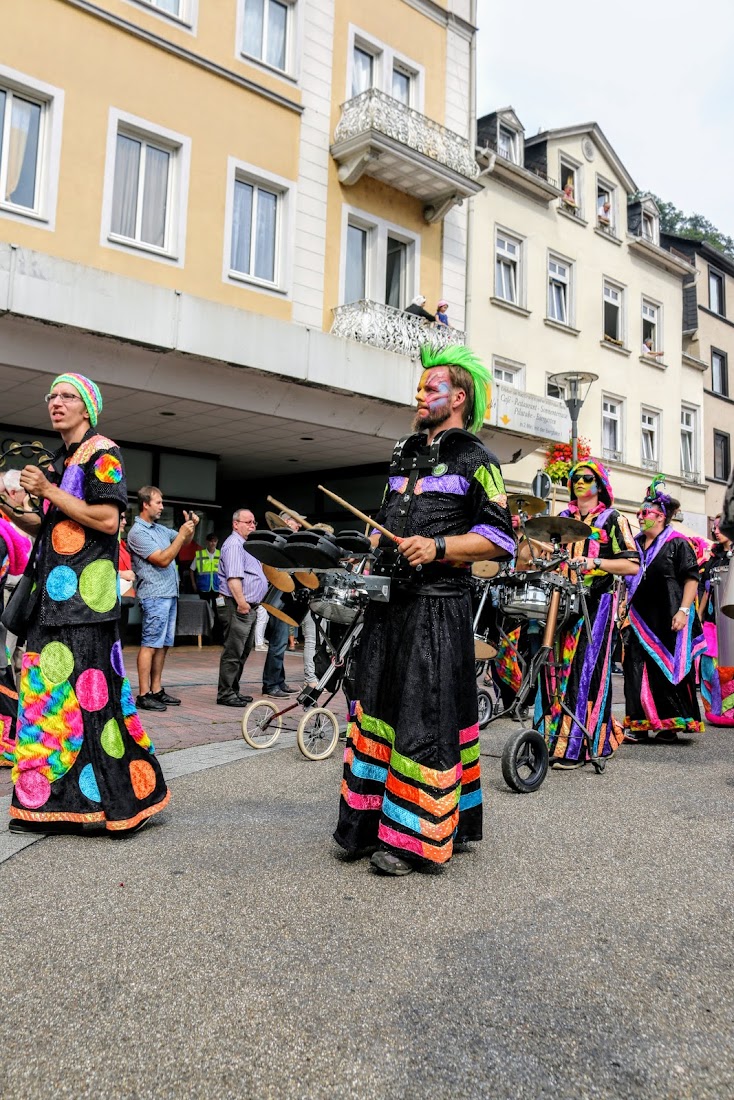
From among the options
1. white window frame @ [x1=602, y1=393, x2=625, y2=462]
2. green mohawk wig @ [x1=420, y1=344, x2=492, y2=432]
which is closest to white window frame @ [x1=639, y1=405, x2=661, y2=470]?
white window frame @ [x1=602, y1=393, x2=625, y2=462]

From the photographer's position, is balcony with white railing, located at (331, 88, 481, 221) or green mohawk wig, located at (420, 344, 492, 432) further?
balcony with white railing, located at (331, 88, 481, 221)

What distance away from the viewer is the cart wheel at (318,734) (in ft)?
19.4

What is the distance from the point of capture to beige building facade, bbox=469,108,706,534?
68.8 feet

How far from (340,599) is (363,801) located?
1.99 m

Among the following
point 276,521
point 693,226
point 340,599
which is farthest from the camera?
point 693,226

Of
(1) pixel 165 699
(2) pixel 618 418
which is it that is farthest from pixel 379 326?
(2) pixel 618 418

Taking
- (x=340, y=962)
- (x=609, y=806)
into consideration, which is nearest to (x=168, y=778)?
(x=609, y=806)

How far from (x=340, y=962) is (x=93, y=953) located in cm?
71

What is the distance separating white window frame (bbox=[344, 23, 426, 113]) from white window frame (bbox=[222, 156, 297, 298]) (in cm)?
258

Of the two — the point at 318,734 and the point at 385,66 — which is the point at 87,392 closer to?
the point at 318,734

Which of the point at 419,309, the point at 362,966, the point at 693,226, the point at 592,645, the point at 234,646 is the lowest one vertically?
the point at 362,966

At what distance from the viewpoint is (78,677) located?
12.6 ft

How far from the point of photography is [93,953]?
103 inches

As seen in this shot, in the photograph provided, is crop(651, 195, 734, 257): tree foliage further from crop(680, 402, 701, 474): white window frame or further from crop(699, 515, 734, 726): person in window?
crop(699, 515, 734, 726): person in window
